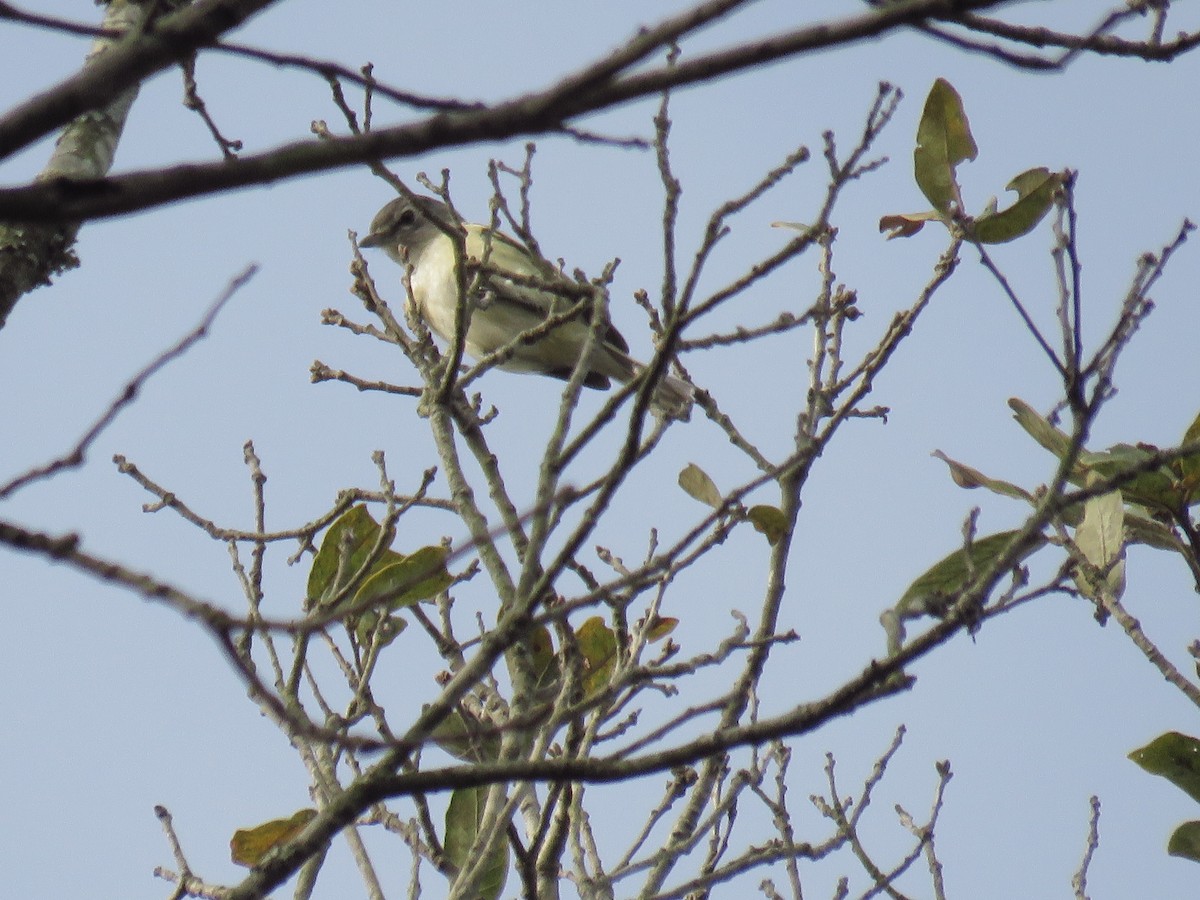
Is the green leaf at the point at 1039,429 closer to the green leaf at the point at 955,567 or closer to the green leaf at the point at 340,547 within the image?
the green leaf at the point at 955,567

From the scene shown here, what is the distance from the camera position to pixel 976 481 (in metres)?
3.80

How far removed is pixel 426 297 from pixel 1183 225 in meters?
6.55

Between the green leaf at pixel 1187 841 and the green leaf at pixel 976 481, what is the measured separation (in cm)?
86

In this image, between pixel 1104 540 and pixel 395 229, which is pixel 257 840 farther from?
pixel 395 229

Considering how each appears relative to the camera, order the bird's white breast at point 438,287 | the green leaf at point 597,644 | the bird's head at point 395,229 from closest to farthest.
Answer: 1. the green leaf at point 597,644
2. the bird's white breast at point 438,287
3. the bird's head at point 395,229

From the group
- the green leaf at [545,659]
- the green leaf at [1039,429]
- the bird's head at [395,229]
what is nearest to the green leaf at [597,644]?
the green leaf at [545,659]

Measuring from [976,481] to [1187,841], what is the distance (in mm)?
994

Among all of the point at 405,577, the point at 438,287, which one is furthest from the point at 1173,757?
the point at 438,287

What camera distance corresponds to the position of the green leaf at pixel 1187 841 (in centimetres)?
367

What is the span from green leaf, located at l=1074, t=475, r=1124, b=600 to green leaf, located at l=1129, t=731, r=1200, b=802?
0.36 meters

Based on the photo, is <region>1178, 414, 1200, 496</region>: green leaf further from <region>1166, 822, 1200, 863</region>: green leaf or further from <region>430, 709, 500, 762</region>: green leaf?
<region>430, 709, 500, 762</region>: green leaf

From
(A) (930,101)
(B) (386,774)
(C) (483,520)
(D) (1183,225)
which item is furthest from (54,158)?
(D) (1183,225)

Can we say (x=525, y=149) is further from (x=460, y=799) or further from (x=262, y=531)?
(x=460, y=799)

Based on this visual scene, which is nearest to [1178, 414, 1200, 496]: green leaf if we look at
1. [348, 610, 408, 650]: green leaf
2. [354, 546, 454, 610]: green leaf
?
[354, 546, 454, 610]: green leaf
